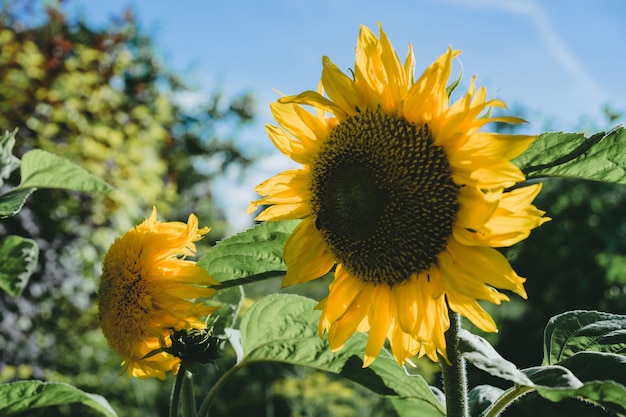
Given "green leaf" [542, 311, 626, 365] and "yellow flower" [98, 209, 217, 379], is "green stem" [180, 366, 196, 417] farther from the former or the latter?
"green leaf" [542, 311, 626, 365]

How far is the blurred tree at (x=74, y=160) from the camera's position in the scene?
4500mm

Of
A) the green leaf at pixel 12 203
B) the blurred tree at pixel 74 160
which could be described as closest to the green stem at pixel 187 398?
the green leaf at pixel 12 203

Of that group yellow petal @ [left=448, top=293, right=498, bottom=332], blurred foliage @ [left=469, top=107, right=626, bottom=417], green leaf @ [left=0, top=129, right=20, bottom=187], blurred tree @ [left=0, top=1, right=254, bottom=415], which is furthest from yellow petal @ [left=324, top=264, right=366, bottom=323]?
blurred foliage @ [left=469, top=107, right=626, bottom=417]

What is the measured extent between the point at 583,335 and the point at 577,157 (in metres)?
0.25

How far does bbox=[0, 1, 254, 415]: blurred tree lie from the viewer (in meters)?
4.50

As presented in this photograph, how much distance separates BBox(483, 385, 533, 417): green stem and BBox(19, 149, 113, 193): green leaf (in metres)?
0.70

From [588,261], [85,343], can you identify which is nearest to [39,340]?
[85,343]

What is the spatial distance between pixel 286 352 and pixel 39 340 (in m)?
4.39

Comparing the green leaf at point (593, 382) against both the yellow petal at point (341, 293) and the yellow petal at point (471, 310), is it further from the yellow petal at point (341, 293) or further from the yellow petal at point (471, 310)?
the yellow petal at point (341, 293)

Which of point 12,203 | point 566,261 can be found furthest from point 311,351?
point 566,261

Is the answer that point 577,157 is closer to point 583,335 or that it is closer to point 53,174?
point 583,335

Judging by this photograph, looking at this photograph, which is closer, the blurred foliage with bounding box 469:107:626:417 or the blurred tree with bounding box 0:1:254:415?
the blurred tree with bounding box 0:1:254:415

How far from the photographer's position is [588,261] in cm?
587

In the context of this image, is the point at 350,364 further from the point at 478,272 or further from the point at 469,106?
the point at 469,106
